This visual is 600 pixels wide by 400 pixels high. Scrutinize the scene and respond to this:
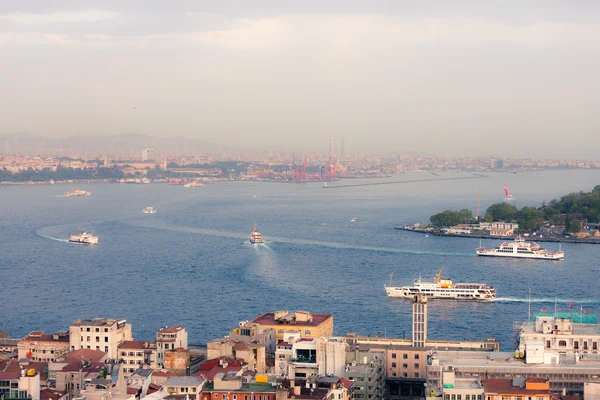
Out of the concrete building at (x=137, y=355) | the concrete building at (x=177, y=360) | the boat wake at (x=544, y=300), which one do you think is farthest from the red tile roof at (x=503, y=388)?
the boat wake at (x=544, y=300)

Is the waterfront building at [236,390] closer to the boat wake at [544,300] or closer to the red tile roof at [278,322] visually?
the red tile roof at [278,322]

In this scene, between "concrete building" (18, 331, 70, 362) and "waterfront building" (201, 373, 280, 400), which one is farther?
"concrete building" (18, 331, 70, 362)

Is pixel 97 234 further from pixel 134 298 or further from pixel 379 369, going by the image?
pixel 379 369

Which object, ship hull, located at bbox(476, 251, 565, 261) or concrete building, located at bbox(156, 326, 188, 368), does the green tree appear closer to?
ship hull, located at bbox(476, 251, 565, 261)

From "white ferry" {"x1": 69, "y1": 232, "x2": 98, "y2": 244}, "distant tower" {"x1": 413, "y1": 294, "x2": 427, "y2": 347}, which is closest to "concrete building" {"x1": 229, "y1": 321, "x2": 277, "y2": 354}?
"distant tower" {"x1": 413, "y1": 294, "x2": 427, "y2": 347}

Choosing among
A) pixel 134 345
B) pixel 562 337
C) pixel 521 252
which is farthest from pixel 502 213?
pixel 134 345

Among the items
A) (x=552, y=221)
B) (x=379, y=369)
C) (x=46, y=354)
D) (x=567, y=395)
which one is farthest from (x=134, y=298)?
(x=552, y=221)
